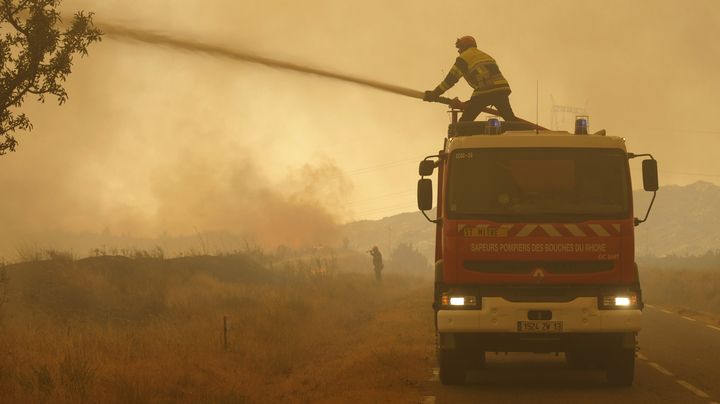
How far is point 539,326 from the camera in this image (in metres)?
13.2

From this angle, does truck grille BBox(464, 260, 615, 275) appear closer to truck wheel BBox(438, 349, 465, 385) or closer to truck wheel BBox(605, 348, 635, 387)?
truck wheel BBox(605, 348, 635, 387)

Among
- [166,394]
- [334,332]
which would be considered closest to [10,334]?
[166,394]

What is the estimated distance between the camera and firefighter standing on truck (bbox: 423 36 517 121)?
1672 centimetres

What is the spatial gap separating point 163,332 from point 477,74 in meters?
10.5

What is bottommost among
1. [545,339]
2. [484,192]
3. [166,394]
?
[166,394]

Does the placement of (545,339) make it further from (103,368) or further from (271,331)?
(271,331)

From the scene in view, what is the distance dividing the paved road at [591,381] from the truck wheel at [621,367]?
16cm

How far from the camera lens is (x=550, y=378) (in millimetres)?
15453

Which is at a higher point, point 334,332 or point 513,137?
point 513,137

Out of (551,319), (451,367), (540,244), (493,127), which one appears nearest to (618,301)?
(551,319)

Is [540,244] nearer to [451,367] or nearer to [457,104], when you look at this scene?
[451,367]

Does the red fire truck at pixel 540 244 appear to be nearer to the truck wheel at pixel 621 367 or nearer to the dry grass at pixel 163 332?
the truck wheel at pixel 621 367

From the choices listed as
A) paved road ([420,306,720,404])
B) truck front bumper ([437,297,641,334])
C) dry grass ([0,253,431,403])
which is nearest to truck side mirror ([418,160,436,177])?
truck front bumper ([437,297,641,334])

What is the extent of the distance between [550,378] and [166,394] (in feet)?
19.6
